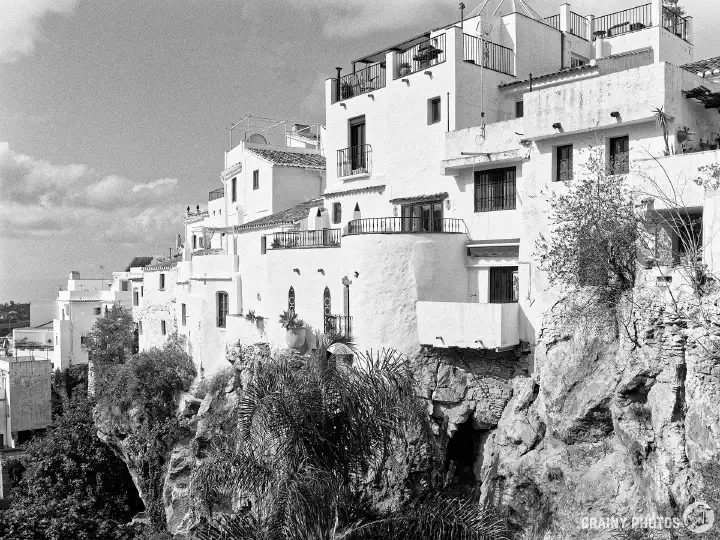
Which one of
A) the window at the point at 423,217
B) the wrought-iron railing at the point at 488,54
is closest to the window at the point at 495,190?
the window at the point at 423,217

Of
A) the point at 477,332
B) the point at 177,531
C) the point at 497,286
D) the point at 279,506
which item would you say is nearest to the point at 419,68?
the point at 497,286

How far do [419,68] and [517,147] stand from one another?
6.80 m

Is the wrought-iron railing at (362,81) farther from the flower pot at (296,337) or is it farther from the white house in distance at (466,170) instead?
the flower pot at (296,337)

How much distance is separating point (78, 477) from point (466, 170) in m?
29.3

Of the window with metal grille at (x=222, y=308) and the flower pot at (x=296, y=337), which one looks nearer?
the flower pot at (x=296, y=337)

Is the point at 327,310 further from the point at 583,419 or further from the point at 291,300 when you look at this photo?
the point at 583,419

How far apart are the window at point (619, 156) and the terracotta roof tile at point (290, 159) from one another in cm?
2209

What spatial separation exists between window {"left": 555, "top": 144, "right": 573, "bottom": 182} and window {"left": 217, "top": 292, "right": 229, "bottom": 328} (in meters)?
19.8

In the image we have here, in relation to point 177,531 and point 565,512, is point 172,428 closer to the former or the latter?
point 177,531

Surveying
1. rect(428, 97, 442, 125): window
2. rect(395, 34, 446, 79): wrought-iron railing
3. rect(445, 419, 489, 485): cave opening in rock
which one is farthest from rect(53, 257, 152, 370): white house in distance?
rect(445, 419, 489, 485): cave opening in rock

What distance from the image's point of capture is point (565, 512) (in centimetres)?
1761

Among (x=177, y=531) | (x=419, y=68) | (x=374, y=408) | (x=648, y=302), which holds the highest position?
(x=419, y=68)

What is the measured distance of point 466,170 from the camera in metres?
25.0

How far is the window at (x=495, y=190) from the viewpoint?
77.5 feet
